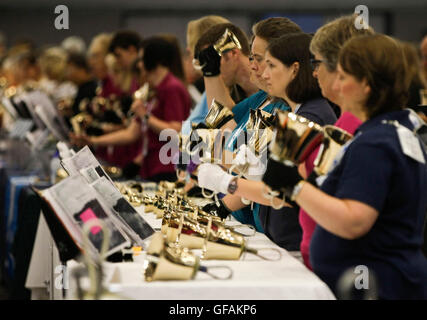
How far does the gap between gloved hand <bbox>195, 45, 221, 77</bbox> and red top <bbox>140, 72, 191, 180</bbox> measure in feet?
4.23

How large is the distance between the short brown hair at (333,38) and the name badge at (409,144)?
0.33 m

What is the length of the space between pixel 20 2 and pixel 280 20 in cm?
1221

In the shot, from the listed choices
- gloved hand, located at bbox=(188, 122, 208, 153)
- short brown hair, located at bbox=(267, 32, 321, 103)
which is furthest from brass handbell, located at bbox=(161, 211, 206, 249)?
short brown hair, located at bbox=(267, 32, 321, 103)

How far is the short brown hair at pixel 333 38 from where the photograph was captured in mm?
1902

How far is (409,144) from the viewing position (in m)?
1.62

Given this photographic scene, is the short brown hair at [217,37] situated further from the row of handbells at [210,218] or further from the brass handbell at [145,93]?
the brass handbell at [145,93]

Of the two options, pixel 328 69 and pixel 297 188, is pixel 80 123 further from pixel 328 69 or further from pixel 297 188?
pixel 297 188

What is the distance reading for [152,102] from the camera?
4207 mm

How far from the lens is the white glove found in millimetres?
2061

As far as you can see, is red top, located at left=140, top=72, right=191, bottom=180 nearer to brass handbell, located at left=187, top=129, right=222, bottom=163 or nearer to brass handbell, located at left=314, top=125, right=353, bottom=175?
brass handbell, located at left=187, top=129, right=222, bottom=163

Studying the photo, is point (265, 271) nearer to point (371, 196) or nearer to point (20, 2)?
point (371, 196)

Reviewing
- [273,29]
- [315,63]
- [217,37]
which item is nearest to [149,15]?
[217,37]

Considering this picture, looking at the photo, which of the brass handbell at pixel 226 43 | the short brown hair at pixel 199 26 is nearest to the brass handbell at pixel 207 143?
the brass handbell at pixel 226 43

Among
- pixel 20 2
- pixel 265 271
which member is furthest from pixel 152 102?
pixel 20 2
